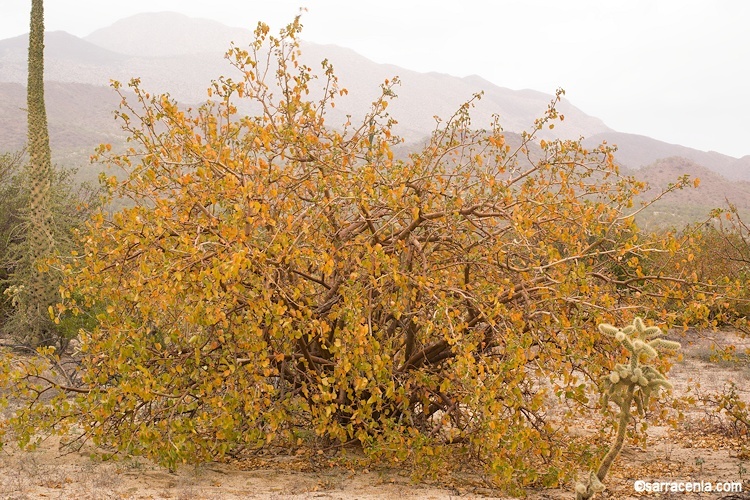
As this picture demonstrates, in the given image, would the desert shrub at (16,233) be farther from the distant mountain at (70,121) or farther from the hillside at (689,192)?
the hillside at (689,192)

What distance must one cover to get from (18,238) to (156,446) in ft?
30.4

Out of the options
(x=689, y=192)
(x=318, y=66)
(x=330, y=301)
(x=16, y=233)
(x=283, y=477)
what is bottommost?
(x=283, y=477)

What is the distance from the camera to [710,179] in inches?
2174

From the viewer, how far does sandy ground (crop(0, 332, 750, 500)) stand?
4.73m

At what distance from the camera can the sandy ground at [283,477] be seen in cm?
473

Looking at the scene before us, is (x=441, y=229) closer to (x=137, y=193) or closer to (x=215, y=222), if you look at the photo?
(x=215, y=222)

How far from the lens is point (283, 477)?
17.4ft

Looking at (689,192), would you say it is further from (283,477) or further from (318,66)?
(318,66)

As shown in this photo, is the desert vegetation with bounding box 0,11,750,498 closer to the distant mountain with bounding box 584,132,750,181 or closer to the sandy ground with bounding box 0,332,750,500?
the sandy ground with bounding box 0,332,750,500

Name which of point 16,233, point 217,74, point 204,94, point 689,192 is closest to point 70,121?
point 204,94

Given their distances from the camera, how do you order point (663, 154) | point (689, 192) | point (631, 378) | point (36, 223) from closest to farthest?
point (631, 378)
point (36, 223)
point (689, 192)
point (663, 154)

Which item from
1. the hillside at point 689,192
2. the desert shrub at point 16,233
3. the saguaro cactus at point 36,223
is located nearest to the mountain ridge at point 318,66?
the hillside at point 689,192

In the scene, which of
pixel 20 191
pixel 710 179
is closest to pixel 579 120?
pixel 710 179

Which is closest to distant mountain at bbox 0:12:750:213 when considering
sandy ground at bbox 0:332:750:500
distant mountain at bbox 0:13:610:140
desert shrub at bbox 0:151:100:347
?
distant mountain at bbox 0:13:610:140
